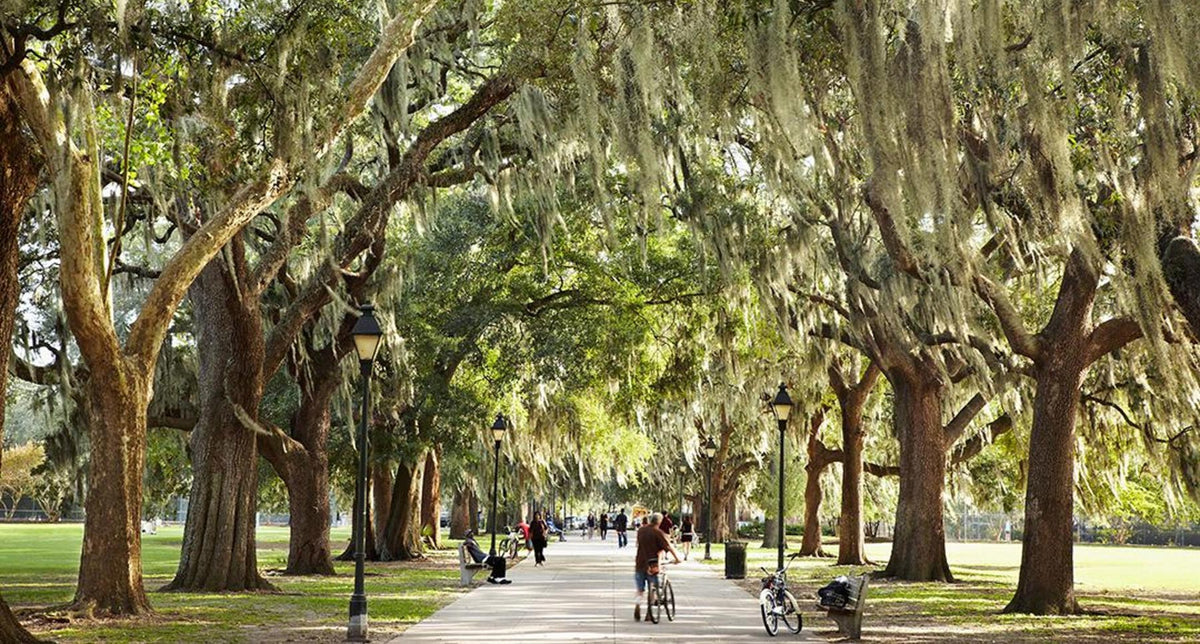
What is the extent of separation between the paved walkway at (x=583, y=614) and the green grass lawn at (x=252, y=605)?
1.86 feet

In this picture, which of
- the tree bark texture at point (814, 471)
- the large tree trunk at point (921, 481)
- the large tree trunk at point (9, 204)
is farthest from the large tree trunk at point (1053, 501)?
the tree bark texture at point (814, 471)

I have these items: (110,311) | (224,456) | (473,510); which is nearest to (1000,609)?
(224,456)

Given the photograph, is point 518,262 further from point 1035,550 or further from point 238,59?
point 238,59

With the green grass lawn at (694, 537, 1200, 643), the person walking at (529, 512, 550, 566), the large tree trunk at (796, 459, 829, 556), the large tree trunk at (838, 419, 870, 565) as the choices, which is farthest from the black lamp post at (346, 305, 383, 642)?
the large tree trunk at (796, 459, 829, 556)

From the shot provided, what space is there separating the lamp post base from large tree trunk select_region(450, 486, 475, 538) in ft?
111

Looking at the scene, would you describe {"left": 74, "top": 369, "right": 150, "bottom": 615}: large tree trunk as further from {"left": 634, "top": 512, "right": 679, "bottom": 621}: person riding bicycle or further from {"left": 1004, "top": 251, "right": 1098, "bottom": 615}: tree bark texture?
{"left": 1004, "top": 251, "right": 1098, "bottom": 615}: tree bark texture

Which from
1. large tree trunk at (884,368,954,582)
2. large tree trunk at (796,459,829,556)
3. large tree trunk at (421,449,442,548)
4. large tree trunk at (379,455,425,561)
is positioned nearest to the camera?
large tree trunk at (884,368,954,582)

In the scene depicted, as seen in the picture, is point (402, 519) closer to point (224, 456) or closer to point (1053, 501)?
point (224, 456)

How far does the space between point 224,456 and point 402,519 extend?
1442 centimetres

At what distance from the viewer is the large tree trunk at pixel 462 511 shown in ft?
159

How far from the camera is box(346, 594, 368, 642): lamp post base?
12.3 metres

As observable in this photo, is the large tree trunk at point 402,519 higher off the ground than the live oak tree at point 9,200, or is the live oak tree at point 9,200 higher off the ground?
the live oak tree at point 9,200

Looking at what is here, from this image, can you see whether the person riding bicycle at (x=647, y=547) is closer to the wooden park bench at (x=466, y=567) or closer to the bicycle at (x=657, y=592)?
the bicycle at (x=657, y=592)

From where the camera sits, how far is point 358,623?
40.4 ft
